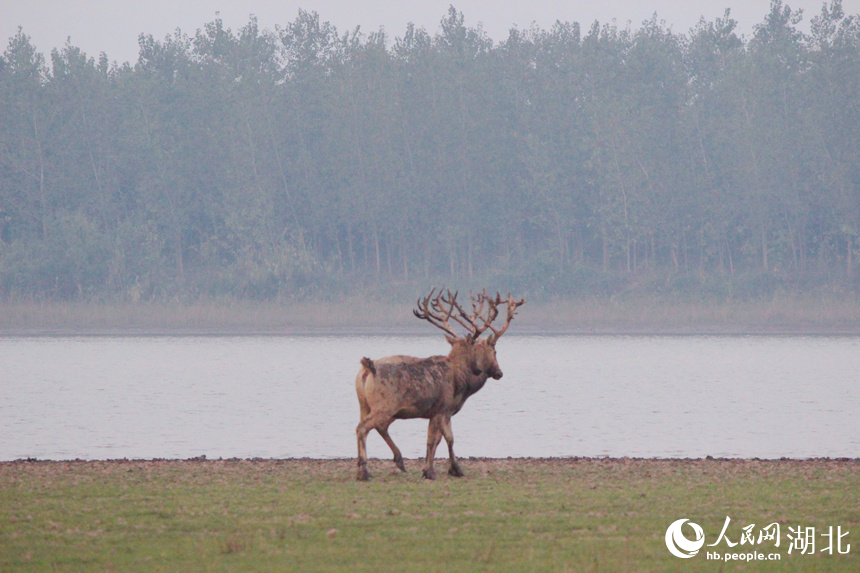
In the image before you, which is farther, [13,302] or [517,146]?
[517,146]

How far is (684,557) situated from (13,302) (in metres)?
63.6

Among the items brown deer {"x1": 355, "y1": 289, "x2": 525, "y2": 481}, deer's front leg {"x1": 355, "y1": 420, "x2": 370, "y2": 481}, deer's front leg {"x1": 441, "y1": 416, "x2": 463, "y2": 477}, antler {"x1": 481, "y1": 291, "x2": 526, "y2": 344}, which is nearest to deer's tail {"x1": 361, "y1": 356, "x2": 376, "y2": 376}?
brown deer {"x1": 355, "y1": 289, "x2": 525, "y2": 481}

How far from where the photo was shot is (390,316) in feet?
201

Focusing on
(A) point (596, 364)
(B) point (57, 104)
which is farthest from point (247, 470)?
(B) point (57, 104)

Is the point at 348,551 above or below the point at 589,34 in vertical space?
below

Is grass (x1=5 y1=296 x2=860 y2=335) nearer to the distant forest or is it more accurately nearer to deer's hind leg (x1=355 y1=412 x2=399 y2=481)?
the distant forest

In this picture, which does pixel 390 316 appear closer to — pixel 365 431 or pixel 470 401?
pixel 470 401

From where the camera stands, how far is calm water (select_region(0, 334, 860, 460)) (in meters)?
20.8

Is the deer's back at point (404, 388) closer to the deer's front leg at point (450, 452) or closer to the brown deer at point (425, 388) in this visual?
the brown deer at point (425, 388)

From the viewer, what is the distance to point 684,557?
937cm

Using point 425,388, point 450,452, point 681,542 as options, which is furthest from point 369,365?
point 681,542

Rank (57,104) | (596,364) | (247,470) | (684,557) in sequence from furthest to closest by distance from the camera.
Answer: (57,104) → (596,364) → (247,470) → (684,557)

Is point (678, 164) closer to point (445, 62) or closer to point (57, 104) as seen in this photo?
point (445, 62)

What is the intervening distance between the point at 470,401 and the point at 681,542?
21.1 metres
